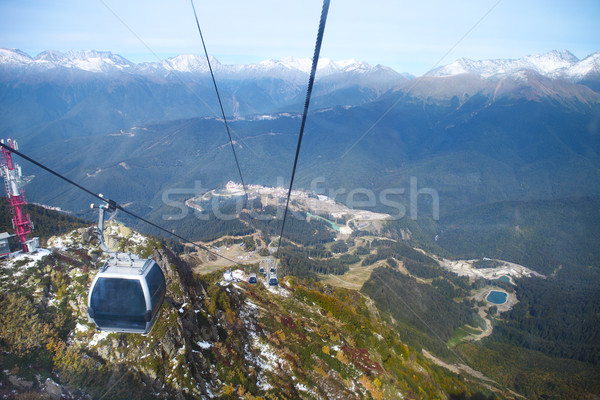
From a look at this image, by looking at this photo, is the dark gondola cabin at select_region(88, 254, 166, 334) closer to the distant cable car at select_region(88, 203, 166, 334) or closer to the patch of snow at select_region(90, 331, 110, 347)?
the distant cable car at select_region(88, 203, 166, 334)

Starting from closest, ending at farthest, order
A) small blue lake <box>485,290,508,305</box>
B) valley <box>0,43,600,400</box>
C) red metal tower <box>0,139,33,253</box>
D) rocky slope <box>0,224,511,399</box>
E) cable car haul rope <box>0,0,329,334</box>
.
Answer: cable car haul rope <box>0,0,329,334</box> → rocky slope <box>0,224,511,399</box> → valley <box>0,43,600,400</box> → red metal tower <box>0,139,33,253</box> → small blue lake <box>485,290,508,305</box>

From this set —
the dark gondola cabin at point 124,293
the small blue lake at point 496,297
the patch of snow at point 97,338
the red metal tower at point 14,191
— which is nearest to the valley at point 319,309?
the patch of snow at point 97,338

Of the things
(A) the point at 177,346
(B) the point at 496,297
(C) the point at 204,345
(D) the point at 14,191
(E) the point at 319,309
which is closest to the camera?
(A) the point at 177,346

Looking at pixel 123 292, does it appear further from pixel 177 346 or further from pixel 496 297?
pixel 496 297

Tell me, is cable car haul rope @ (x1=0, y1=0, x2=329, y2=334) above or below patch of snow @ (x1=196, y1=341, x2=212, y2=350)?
above

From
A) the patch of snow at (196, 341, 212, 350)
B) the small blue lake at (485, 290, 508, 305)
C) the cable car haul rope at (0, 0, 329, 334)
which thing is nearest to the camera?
the cable car haul rope at (0, 0, 329, 334)

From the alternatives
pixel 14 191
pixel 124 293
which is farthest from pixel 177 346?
pixel 14 191

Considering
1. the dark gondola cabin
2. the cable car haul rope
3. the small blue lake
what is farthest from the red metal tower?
the small blue lake
